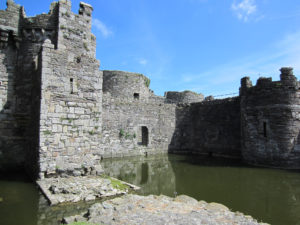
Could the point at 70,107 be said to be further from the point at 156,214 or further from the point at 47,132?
the point at 156,214

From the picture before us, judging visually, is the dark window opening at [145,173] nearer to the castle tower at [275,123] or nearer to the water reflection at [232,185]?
the water reflection at [232,185]

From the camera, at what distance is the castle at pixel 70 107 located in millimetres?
7387

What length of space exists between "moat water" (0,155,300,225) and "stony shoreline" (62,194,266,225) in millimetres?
748

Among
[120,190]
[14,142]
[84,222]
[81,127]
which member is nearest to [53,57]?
[81,127]

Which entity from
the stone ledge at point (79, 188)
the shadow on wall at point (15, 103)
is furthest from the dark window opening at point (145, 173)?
the shadow on wall at point (15, 103)

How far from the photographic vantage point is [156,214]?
4770mm

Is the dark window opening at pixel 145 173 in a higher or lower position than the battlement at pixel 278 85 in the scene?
lower

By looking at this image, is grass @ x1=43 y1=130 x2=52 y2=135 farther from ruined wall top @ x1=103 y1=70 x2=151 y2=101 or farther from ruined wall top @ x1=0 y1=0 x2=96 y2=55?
ruined wall top @ x1=103 y1=70 x2=151 y2=101

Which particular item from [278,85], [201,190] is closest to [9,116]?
[201,190]

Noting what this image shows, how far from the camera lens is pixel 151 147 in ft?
55.2

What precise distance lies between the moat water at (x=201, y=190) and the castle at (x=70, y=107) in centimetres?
120

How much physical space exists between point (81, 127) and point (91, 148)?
795 mm

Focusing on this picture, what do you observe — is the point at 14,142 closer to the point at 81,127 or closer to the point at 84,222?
the point at 81,127

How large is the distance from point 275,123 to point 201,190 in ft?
21.9
